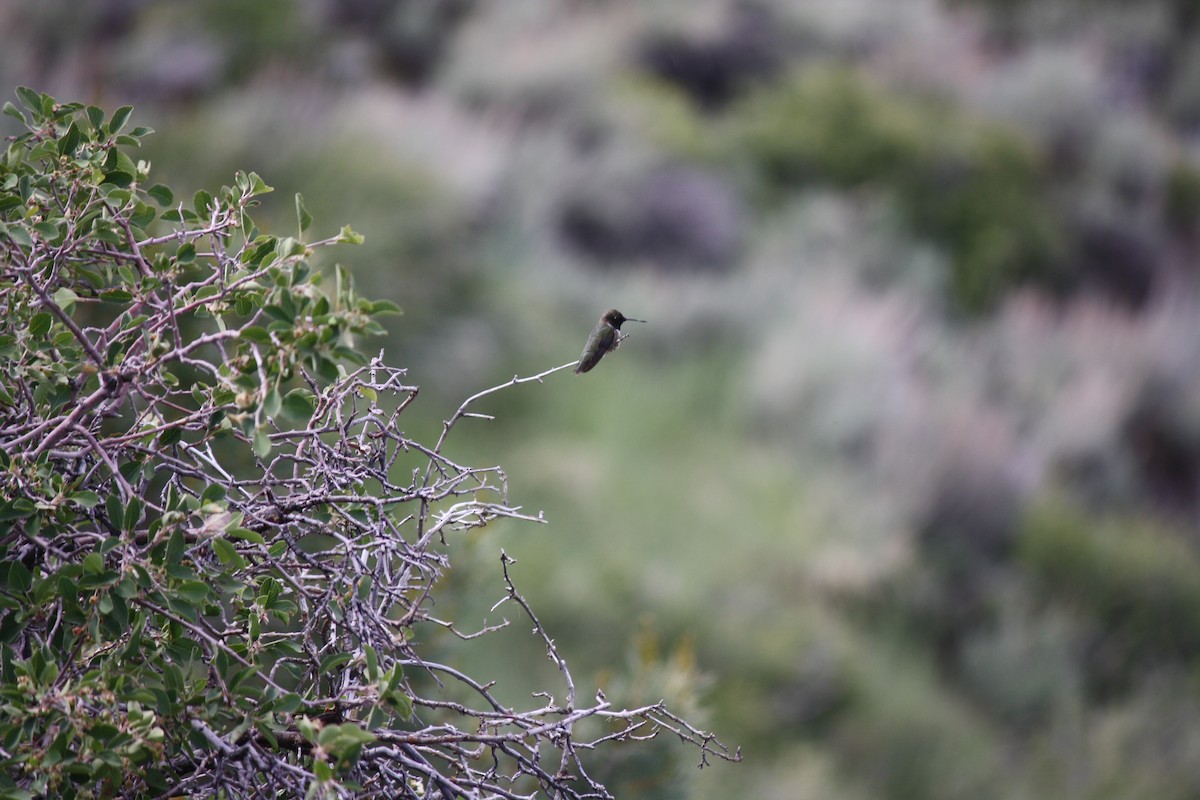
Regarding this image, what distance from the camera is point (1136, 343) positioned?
444 inches

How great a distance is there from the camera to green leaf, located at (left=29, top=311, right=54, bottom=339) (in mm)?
1837

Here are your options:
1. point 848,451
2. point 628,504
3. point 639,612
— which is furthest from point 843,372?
point 639,612

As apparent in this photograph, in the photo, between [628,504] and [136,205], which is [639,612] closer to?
[628,504]

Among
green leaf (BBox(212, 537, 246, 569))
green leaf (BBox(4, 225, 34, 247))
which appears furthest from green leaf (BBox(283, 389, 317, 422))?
green leaf (BBox(4, 225, 34, 247))

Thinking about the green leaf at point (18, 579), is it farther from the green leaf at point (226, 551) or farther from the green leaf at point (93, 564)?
the green leaf at point (226, 551)

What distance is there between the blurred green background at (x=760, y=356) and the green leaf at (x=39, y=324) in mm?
1283

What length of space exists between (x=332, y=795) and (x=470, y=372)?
518 cm

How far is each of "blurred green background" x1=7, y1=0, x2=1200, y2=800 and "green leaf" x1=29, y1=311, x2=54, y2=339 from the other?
1.28 m

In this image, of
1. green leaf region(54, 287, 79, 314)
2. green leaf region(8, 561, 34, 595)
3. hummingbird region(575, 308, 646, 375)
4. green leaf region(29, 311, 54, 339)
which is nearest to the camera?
green leaf region(8, 561, 34, 595)

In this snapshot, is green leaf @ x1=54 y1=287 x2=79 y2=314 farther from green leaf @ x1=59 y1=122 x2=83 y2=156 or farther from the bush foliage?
green leaf @ x1=59 y1=122 x2=83 y2=156

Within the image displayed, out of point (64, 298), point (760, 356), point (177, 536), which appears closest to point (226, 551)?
point (177, 536)

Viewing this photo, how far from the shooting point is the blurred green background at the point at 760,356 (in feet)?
20.6

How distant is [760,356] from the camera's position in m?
8.71

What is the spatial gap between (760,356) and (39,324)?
7.17 metres
